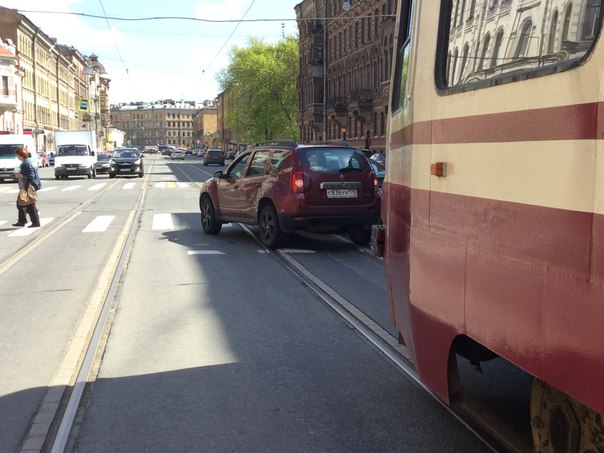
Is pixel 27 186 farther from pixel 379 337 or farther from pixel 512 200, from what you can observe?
pixel 512 200

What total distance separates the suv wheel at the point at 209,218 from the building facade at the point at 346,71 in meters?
30.1

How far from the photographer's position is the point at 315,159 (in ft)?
35.8

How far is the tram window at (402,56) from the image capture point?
3906 mm

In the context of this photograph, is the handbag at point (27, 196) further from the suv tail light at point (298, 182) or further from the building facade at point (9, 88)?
the building facade at point (9, 88)

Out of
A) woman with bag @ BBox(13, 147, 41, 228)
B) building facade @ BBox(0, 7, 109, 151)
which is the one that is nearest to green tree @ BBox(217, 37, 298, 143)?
building facade @ BBox(0, 7, 109, 151)

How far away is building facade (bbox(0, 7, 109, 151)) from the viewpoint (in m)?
78.0

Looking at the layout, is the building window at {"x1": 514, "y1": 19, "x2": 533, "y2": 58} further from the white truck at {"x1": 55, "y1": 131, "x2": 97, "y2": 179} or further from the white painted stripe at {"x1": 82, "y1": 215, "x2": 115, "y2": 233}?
the white truck at {"x1": 55, "y1": 131, "x2": 97, "y2": 179}

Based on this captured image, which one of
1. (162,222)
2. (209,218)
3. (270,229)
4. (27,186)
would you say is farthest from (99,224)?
(270,229)

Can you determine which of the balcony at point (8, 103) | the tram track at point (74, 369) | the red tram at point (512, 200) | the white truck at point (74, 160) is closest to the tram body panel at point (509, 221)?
the red tram at point (512, 200)

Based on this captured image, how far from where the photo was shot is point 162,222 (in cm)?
1555

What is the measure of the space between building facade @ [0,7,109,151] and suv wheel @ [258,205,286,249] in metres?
52.4

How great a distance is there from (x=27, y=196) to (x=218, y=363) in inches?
402

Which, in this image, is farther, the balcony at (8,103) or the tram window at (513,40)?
the balcony at (8,103)

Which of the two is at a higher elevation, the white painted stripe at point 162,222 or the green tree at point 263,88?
the green tree at point 263,88
